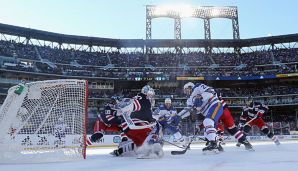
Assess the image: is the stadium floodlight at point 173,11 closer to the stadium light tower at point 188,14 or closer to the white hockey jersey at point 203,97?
the stadium light tower at point 188,14

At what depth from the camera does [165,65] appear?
1817 inches

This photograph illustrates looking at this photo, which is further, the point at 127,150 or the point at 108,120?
the point at 108,120

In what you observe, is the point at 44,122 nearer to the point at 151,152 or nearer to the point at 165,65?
the point at 151,152

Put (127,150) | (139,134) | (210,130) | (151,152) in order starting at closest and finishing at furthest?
1. (151,152)
2. (139,134)
3. (210,130)
4. (127,150)

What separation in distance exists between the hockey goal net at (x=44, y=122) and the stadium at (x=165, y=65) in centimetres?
2999

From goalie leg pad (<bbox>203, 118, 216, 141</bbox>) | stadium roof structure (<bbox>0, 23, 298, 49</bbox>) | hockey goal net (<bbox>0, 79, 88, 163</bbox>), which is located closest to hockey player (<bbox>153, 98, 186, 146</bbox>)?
goalie leg pad (<bbox>203, 118, 216, 141</bbox>)

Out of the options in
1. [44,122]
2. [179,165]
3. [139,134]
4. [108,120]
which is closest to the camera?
[179,165]

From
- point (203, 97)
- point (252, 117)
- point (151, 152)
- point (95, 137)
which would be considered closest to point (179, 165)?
point (151, 152)

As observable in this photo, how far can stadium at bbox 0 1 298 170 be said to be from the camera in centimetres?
3956

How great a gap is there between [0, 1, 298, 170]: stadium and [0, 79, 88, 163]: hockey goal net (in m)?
30.0

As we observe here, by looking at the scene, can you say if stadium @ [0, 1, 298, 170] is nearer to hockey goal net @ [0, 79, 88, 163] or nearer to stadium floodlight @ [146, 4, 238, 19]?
stadium floodlight @ [146, 4, 238, 19]

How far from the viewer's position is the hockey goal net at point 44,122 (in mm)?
5895

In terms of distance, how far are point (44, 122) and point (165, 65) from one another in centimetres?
4028

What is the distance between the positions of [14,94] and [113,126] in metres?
3.21
